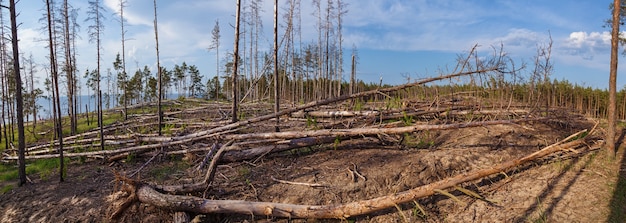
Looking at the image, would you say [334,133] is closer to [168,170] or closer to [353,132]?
[353,132]

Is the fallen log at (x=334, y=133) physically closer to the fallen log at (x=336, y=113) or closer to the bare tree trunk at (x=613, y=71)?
the bare tree trunk at (x=613, y=71)

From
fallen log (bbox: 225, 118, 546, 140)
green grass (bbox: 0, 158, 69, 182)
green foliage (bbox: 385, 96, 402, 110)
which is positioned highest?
green foliage (bbox: 385, 96, 402, 110)

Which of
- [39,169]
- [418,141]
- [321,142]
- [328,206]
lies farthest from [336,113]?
[39,169]

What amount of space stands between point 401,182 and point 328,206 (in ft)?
4.48

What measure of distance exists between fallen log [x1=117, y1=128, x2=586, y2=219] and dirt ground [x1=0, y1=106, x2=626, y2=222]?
19cm

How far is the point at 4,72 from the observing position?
18.5 m

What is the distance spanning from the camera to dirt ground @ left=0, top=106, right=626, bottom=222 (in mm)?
4605

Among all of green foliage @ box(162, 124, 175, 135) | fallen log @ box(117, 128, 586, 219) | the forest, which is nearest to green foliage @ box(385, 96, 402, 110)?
the forest

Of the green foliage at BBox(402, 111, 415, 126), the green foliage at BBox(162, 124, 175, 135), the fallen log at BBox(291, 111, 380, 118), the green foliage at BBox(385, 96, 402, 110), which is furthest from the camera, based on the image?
the green foliage at BBox(162, 124, 175, 135)

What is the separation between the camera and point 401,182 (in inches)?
213

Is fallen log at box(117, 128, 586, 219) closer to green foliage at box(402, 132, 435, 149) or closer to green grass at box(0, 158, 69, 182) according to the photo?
green foliage at box(402, 132, 435, 149)

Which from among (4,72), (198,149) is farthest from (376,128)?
(4,72)

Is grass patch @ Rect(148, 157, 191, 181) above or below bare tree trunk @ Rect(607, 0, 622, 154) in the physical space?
below

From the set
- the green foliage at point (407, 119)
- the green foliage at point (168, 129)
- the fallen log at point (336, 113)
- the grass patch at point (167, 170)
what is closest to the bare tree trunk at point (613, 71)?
the green foliage at point (407, 119)
